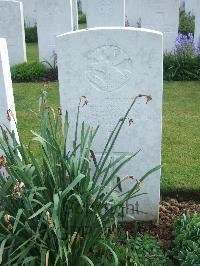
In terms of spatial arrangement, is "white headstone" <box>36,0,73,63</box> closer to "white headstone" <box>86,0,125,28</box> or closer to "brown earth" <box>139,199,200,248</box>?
"white headstone" <box>86,0,125,28</box>

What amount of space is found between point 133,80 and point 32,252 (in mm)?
1331

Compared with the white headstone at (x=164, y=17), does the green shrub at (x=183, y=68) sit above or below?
below

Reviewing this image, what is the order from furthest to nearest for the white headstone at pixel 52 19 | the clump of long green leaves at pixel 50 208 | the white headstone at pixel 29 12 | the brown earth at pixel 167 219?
the white headstone at pixel 29 12
the white headstone at pixel 52 19
the brown earth at pixel 167 219
the clump of long green leaves at pixel 50 208

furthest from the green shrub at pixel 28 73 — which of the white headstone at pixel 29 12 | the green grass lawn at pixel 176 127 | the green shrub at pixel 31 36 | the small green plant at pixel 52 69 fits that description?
the white headstone at pixel 29 12

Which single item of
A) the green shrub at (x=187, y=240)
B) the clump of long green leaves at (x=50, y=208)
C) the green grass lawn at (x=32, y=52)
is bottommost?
the green shrub at (x=187, y=240)

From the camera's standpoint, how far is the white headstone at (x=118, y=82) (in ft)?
9.48

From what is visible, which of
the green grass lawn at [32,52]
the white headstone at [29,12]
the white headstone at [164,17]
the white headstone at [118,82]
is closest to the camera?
the white headstone at [118,82]

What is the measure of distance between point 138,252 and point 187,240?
1.12 feet

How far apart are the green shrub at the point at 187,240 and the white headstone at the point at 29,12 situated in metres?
11.3

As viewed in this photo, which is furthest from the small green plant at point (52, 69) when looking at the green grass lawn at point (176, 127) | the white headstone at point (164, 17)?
the white headstone at point (164, 17)

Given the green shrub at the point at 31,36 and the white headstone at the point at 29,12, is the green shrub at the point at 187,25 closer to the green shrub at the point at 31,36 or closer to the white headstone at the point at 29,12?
the green shrub at the point at 31,36

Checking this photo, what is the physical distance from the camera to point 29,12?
13328 mm

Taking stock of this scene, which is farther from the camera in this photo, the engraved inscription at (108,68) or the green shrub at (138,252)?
the engraved inscription at (108,68)

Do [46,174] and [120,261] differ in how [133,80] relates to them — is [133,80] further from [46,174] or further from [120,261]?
[120,261]
